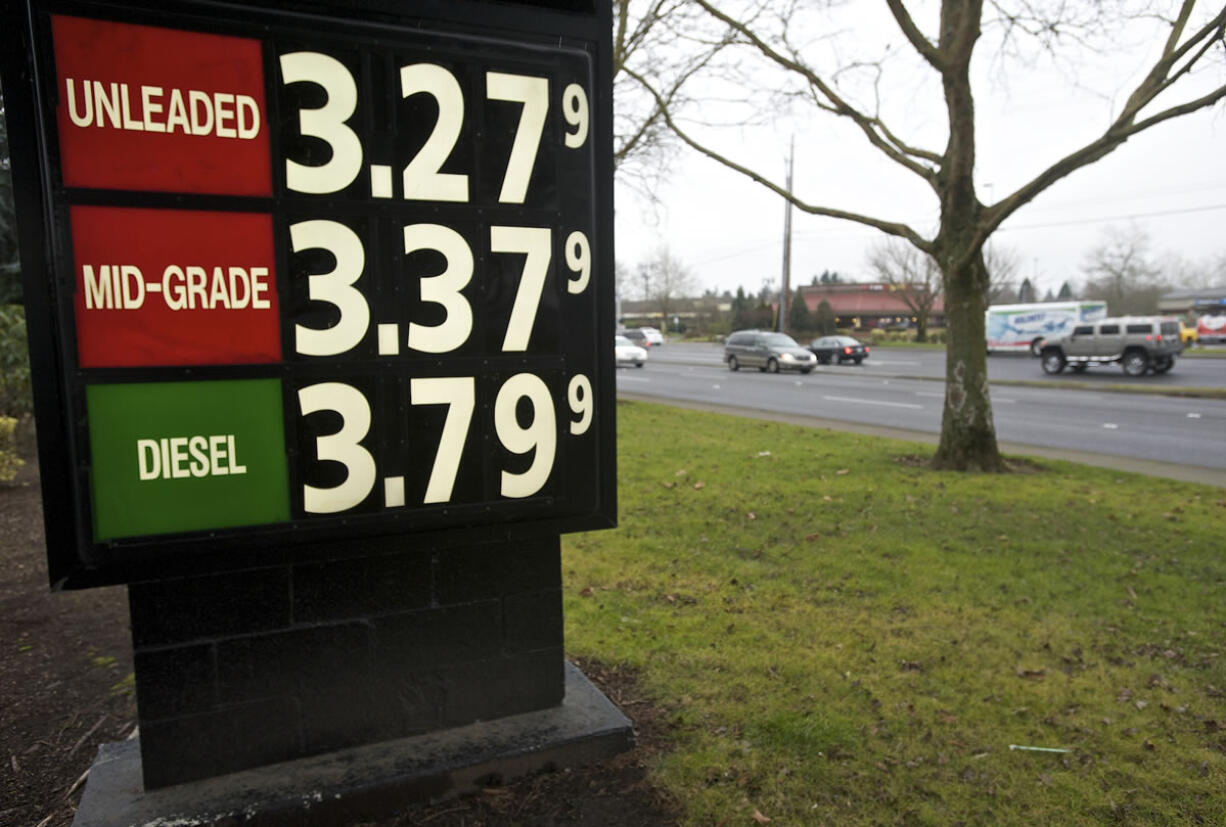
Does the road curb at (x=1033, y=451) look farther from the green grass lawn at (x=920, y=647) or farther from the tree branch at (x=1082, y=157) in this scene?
the tree branch at (x=1082, y=157)

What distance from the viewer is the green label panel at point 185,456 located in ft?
8.39

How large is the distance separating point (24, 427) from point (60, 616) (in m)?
8.94

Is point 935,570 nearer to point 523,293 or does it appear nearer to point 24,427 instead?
point 523,293

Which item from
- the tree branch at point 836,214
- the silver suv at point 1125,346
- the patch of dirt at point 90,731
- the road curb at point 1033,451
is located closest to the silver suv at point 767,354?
the silver suv at point 1125,346

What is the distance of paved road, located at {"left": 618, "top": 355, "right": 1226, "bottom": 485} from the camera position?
12070 mm

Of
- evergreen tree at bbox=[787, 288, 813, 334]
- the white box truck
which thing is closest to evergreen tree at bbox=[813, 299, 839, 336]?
evergreen tree at bbox=[787, 288, 813, 334]

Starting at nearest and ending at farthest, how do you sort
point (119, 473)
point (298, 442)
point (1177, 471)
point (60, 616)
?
1. point (119, 473)
2. point (298, 442)
3. point (60, 616)
4. point (1177, 471)

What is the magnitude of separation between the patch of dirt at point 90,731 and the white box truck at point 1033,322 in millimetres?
39544

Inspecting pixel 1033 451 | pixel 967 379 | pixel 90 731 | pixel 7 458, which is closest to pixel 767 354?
pixel 1033 451

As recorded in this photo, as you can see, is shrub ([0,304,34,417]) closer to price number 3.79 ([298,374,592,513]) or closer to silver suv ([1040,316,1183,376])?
price number 3.79 ([298,374,592,513])

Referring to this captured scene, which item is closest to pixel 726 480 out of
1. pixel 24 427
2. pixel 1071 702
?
pixel 1071 702

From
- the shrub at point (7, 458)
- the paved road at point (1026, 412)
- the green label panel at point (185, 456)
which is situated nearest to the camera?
the green label panel at point (185, 456)

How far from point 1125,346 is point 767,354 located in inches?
476

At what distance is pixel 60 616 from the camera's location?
5.40 m
